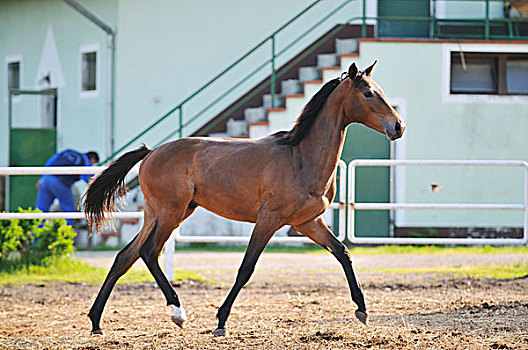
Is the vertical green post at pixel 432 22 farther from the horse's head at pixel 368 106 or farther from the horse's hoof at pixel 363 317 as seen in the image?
the horse's hoof at pixel 363 317

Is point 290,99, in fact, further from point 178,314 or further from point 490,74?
point 178,314

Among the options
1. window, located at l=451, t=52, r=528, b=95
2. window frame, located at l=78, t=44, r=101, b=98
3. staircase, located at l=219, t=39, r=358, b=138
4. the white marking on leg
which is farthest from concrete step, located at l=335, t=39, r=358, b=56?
the white marking on leg

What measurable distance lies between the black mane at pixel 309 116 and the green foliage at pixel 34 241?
192 inches

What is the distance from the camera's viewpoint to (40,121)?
1805 cm

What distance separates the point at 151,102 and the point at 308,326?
10355mm

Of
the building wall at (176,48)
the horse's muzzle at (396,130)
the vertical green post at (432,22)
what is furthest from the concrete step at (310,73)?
the horse's muzzle at (396,130)

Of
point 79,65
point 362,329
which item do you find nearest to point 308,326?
point 362,329

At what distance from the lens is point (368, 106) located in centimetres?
612

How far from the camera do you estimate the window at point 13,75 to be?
1900 cm

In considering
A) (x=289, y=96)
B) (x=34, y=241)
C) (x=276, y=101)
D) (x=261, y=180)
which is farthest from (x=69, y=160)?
(x=261, y=180)

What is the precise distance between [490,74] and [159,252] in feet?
33.0

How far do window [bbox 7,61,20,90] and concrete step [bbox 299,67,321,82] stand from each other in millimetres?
7855

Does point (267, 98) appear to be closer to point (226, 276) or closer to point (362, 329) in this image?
point (226, 276)

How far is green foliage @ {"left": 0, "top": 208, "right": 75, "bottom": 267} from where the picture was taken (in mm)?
10062
